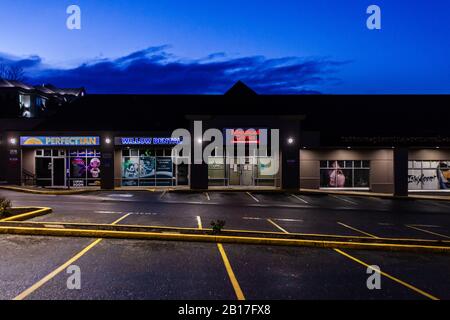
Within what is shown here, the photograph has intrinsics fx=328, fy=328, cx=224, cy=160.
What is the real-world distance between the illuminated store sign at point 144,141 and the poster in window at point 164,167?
179 cm

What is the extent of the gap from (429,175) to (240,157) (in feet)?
50.8

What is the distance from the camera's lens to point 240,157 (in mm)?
26469

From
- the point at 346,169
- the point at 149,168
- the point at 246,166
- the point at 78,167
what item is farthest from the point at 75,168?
the point at 346,169

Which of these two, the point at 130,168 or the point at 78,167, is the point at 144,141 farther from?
the point at 78,167

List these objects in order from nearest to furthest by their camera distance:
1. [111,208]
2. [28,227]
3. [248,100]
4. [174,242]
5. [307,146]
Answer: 1. [174,242]
2. [28,227]
3. [111,208]
4. [307,146]
5. [248,100]

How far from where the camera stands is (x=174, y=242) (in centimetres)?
898

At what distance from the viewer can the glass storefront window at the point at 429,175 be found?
26688mm

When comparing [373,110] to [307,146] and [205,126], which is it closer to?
[307,146]

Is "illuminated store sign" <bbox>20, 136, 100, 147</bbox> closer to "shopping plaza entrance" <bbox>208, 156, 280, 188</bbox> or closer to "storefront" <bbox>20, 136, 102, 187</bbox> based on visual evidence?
"storefront" <bbox>20, 136, 102, 187</bbox>

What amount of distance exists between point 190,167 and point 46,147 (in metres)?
11.5

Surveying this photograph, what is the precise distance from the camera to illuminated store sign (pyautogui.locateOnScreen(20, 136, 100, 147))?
2572cm

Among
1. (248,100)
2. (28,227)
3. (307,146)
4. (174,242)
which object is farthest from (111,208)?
(248,100)

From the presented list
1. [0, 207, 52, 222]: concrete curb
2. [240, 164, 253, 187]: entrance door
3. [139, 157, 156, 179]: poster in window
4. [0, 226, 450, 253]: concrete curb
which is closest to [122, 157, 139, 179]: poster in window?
[139, 157, 156, 179]: poster in window
